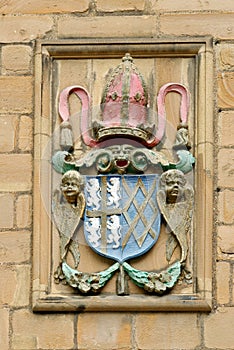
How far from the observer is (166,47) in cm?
1120

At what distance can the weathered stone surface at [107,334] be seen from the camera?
35.7 ft

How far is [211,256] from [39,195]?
0.88 meters

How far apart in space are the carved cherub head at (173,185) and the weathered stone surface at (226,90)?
0.42m

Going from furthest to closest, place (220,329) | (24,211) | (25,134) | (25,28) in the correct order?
(25,28) → (25,134) → (24,211) → (220,329)

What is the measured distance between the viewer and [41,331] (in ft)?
35.8

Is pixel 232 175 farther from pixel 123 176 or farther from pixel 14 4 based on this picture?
pixel 14 4

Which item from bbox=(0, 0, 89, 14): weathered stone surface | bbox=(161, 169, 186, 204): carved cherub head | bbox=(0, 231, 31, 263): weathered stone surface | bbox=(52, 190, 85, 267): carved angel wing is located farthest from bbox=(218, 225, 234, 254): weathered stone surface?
bbox=(0, 0, 89, 14): weathered stone surface

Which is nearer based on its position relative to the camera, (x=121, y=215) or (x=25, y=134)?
(x=121, y=215)

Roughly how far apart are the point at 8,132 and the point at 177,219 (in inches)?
37.1

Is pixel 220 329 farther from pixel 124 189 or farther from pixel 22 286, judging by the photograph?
pixel 22 286

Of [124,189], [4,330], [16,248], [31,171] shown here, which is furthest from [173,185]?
[4,330]

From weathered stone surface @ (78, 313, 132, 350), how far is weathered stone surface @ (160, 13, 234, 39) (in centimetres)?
145

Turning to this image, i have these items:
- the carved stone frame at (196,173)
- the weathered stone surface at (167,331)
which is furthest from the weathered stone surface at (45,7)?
the weathered stone surface at (167,331)

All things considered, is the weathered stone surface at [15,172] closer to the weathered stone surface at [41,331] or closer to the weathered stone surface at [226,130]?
the weathered stone surface at [41,331]
